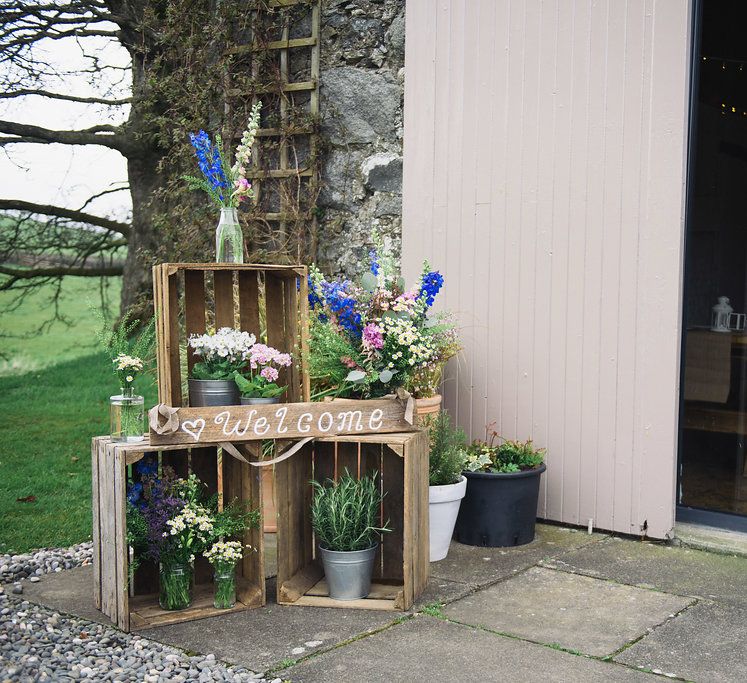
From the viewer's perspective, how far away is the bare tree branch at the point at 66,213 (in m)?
7.80

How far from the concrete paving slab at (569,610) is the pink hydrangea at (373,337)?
38.9 inches

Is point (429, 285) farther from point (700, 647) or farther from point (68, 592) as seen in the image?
point (68, 592)

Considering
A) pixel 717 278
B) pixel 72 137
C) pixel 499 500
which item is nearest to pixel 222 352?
pixel 499 500

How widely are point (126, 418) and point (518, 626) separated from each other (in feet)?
4.89

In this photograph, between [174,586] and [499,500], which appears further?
[499,500]

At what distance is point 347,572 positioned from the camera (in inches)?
130

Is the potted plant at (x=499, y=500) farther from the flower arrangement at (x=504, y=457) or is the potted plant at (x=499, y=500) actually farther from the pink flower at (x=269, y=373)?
the pink flower at (x=269, y=373)

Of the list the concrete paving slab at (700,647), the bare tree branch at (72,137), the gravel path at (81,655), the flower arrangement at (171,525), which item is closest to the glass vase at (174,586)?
the flower arrangement at (171,525)

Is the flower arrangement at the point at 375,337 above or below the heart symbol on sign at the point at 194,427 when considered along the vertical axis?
above

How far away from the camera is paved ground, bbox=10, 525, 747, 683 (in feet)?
8.95

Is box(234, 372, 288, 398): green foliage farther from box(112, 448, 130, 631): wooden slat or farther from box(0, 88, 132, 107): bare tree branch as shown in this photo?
box(0, 88, 132, 107): bare tree branch

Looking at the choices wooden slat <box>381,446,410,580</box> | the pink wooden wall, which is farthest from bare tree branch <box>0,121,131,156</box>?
wooden slat <box>381,446,410,580</box>

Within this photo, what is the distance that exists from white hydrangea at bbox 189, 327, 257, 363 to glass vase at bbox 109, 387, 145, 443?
1.01ft

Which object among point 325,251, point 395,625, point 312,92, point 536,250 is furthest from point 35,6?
point 395,625
